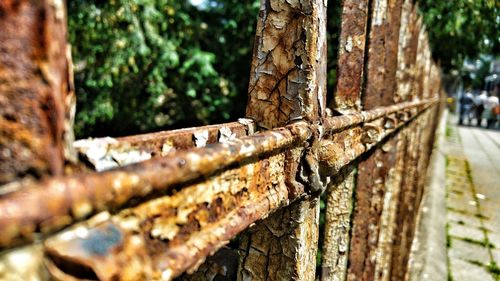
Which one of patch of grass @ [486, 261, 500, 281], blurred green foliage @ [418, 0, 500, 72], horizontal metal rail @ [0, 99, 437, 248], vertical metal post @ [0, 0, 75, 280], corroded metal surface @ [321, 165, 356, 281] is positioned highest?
blurred green foliage @ [418, 0, 500, 72]

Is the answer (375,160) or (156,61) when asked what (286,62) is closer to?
(375,160)

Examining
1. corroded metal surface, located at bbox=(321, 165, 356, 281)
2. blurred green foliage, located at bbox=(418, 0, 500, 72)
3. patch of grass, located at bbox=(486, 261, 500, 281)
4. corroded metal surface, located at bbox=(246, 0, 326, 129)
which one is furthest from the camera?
blurred green foliage, located at bbox=(418, 0, 500, 72)

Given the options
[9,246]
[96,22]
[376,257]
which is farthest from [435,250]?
[96,22]

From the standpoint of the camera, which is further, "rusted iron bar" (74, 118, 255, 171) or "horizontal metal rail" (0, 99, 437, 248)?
"rusted iron bar" (74, 118, 255, 171)

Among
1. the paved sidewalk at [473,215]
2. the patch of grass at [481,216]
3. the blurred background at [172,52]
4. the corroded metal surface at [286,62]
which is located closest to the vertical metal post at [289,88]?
the corroded metal surface at [286,62]

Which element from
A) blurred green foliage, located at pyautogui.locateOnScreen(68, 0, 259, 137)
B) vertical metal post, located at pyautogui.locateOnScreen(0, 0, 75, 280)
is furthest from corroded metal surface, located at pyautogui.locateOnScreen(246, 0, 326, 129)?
blurred green foliage, located at pyautogui.locateOnScreen(68, 0, 259, 137)

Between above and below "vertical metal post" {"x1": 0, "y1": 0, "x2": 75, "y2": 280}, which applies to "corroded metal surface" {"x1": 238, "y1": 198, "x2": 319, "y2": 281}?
below

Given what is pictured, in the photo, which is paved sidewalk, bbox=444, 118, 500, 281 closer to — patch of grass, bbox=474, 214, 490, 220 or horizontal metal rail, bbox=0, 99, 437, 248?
patch of grass, bbox=474, 214, 490, 220

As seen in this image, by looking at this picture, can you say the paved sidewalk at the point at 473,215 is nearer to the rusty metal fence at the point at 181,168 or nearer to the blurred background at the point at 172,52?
the blurred background at the point at 172,52
